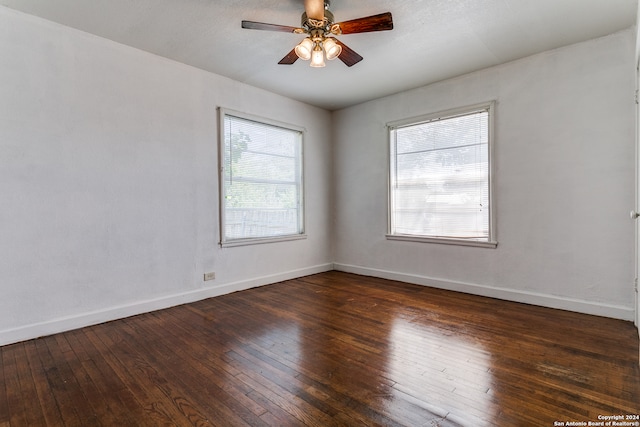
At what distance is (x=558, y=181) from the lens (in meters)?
3.30

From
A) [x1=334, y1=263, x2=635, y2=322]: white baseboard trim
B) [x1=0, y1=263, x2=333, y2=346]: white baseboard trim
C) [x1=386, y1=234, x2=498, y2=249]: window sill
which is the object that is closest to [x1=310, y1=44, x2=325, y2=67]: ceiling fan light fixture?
[x1=386, y1=234, x2=498, y2=249]: window sill

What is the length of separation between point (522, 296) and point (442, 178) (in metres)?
1.67

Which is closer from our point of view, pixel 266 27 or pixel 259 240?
pixel 266 27

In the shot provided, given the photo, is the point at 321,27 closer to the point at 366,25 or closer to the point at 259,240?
the point at 366,25

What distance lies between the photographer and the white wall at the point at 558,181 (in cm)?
299

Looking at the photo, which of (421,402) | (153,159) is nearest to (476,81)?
(421,402)

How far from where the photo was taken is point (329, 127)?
215 inches

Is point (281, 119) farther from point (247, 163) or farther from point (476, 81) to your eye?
point (476, 81)

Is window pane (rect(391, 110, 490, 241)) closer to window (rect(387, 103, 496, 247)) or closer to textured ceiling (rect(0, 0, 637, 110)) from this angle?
window (rect(387, 103, 496, 247))

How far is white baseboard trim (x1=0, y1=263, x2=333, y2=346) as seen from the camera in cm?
264

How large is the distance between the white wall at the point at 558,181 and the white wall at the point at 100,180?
2.95 metres

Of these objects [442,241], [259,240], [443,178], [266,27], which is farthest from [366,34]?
[259,240]

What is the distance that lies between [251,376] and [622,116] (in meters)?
3.97

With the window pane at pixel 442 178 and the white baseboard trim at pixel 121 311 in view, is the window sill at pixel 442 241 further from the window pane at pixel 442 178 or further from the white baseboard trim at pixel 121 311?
the white baseboard trim at pixel 121 311
